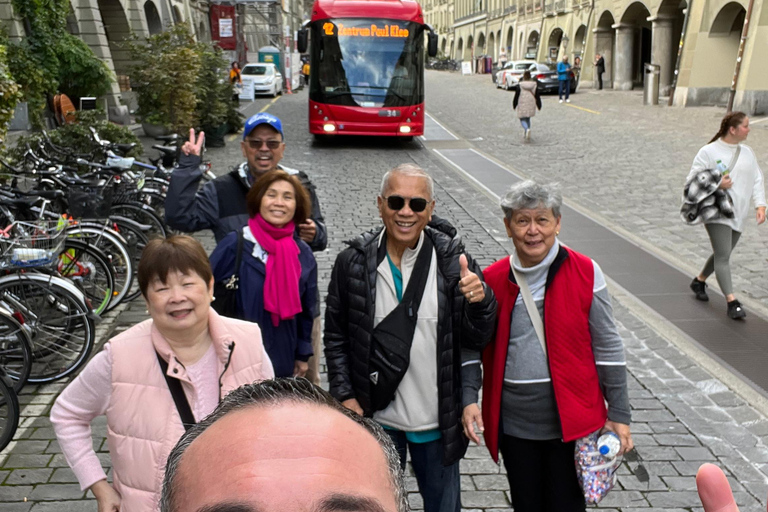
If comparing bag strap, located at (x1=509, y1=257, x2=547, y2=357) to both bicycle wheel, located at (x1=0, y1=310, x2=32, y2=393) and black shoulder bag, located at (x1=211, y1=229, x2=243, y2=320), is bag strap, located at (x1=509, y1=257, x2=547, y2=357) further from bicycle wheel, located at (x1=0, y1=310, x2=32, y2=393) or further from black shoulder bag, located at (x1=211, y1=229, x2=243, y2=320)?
bicycle wheel, located at (x1=0, y1=310, x2=32, y2=393)

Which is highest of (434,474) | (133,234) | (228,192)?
(228,192)

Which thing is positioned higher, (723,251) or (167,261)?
(167,261)

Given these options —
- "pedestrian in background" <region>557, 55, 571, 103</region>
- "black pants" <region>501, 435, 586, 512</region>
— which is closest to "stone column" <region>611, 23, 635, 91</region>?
"pedestrian in background" <region>557, 55, 571, 103</region>

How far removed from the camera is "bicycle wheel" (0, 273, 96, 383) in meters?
5.48

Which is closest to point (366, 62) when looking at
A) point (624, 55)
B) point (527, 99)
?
point (527, 99)

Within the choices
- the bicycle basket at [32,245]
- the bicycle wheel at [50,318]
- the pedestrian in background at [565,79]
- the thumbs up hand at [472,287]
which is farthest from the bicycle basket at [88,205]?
the pedestrian in background at [565,79]

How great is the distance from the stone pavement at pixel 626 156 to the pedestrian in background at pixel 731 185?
0.63m

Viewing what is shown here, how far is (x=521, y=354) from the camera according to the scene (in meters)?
3.02

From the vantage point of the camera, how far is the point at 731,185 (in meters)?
6.59

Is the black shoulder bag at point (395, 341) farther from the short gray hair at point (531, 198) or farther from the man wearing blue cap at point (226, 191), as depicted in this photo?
the man wearing blue cap at point (226, 191)

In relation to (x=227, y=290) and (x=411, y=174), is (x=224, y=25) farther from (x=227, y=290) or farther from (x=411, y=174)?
(x=411, y=174)

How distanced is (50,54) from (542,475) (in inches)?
618

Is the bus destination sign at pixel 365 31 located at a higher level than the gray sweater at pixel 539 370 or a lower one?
higher

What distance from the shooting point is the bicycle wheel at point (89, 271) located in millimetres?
6398
